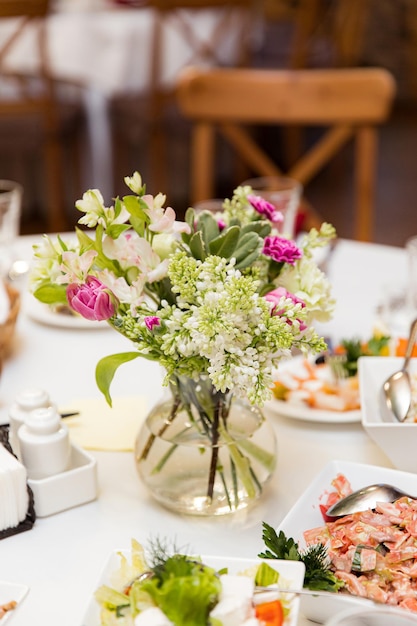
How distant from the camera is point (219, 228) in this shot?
3.37 feet

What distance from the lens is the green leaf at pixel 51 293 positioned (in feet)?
3.27

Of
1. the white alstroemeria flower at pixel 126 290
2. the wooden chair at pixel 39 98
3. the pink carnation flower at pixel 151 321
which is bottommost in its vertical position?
the wooden chair at pixel 39 98

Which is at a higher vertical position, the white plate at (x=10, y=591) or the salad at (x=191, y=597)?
the salad at (x=191, y=597)

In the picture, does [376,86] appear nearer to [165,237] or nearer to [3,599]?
[165,237]

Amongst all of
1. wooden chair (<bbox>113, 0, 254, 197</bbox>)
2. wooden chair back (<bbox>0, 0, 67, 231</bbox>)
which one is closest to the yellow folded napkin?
wooden chair back (<bbox>0, 0, 67, 231</bbox>)

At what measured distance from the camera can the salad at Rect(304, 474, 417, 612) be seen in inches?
32.3

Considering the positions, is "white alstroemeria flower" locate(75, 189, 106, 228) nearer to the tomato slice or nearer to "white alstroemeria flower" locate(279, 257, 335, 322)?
"white alstroemeria flower" locate(279, 257, 335, 322)

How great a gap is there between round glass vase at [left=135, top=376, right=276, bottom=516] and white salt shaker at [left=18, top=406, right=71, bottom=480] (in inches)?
3.9

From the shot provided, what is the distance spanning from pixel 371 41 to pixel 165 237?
20.7ft

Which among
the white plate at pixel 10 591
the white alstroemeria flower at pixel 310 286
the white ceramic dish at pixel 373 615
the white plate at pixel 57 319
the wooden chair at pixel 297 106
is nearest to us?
the white ceramic dish at pixel 373 615

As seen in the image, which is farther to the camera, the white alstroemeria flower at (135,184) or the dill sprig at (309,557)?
the white alstroemeria flower at (135,184)

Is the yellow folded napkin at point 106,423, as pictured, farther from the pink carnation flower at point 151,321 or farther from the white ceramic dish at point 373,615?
the white ceramic dish at point 373,615

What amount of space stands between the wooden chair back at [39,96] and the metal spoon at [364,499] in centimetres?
287

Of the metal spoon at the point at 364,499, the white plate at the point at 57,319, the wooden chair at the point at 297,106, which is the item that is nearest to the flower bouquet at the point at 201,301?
the metal spoon at the point at 364,499
